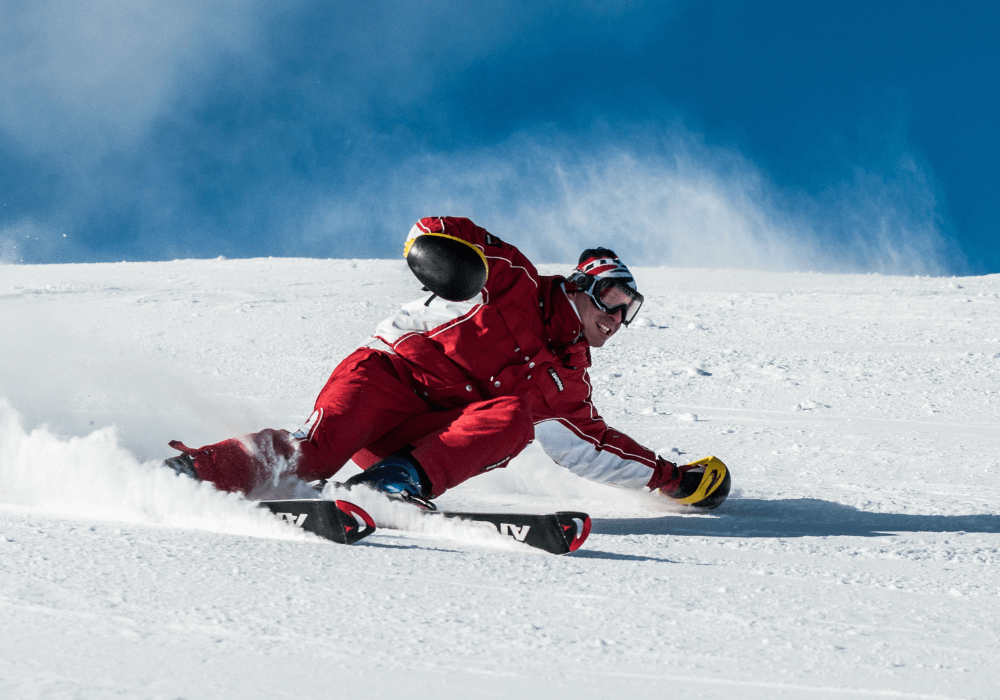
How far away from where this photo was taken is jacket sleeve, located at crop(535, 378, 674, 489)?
3.17 metres

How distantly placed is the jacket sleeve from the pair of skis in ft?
2.94

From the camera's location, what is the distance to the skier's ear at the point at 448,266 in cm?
278

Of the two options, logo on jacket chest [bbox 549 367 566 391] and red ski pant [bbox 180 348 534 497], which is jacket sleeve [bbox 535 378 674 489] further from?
red ski pant [bbox 180 348 534 497]

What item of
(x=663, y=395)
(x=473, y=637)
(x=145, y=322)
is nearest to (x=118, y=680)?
(x=473, y=637)

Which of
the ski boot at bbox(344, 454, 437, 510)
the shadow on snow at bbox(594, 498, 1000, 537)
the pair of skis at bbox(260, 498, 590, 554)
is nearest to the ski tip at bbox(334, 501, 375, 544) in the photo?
the pair of skis at bbox(260, 498, 590, 554)

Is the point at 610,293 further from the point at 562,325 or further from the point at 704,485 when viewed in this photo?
the point at 704,485

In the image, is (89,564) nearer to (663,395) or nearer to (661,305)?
(663,395)

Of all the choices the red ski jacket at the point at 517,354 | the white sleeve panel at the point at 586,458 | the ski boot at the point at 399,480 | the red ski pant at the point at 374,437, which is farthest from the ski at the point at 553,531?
the white sleeve panel at the point at 586,458

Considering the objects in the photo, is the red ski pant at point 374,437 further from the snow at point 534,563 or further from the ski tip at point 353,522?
the ski tip at point 353,522

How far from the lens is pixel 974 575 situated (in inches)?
85.4

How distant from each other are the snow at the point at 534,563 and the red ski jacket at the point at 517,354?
201 millimetres

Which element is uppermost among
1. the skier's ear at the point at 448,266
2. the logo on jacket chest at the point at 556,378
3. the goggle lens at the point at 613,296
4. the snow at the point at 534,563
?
the goggle lens at the point at 613,296

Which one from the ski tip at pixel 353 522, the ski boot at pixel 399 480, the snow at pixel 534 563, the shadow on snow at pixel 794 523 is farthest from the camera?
the shadow on snow at pixel 794 523

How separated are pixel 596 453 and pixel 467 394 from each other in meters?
0.55
